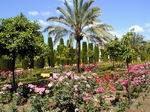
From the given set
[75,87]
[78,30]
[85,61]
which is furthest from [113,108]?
[85,61]

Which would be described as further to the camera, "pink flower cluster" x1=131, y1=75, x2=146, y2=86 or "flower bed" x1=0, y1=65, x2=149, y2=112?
"pink flower cluster" x1=131, y1=75, x2=146, y2=86

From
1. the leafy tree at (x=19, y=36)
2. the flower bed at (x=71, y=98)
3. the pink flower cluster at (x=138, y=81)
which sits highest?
the leafy tree at (x=19, y=36)

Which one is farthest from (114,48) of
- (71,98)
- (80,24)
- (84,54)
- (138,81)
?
(71,98)

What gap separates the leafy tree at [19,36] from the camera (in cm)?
1916

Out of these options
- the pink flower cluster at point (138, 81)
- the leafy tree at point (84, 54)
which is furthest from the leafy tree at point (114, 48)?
the pink flower cluster at point (138, 81)

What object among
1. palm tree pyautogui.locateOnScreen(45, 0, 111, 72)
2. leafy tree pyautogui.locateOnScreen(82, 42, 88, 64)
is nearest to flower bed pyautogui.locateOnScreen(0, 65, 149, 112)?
palm tree pyautogui.locateOnScreen(45, 0, 111, 72)

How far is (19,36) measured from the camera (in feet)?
62.8

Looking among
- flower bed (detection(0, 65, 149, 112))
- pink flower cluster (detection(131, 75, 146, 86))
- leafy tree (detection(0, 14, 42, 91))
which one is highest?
leafy tree (detection(0, 14, 42, 91))

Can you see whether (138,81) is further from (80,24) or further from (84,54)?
(84,54)

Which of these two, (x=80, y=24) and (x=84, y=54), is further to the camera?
(x=84, y=54)

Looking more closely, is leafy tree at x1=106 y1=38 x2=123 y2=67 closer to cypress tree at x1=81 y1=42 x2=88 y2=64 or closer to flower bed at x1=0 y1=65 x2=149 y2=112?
cypress tree at x1=81 y1=42 x2=88 y2=64

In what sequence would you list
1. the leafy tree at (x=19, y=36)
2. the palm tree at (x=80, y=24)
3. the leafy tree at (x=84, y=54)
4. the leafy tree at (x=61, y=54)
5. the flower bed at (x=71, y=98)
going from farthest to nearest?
the leafy tree at (x=84, y=54), the leafy tree at (x=61, y=54), the palm tree at (x=80, y=24), the leafy tree at (x=19, y=36), the flower bed at (x=71, y=98)

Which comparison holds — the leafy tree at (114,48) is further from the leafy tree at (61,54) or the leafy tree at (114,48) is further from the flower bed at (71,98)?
the flower bed at (71,98)

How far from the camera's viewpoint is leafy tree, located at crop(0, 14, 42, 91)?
19.2m
